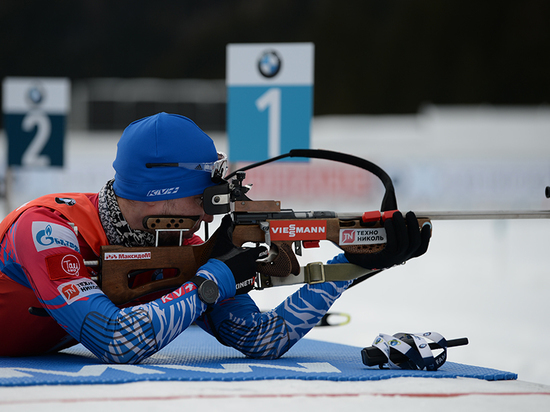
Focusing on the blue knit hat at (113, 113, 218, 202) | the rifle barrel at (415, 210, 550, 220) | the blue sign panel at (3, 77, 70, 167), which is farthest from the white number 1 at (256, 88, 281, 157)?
the blue sign panel at (3, 77, 70, 167)

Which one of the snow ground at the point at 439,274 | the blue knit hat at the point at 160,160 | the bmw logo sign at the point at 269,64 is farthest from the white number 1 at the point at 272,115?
the blue knit hat at the point at 160,160

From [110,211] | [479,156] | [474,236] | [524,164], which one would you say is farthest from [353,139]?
[110,211]

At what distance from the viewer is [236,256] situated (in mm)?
1999

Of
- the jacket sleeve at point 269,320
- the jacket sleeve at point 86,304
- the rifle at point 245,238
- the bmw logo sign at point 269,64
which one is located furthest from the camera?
the bmw logo sign at point 269,64

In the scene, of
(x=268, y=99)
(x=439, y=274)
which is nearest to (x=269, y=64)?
(x=268, y=99)

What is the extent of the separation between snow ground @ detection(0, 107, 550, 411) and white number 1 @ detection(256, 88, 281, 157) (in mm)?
1125

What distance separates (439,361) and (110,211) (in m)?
1.17

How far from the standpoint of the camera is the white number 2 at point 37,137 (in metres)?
A: 5.13

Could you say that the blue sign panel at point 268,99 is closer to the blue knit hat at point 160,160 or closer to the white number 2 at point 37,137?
the blue knit hat at point 160,160

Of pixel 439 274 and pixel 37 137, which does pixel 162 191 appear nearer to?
pixel 37 137

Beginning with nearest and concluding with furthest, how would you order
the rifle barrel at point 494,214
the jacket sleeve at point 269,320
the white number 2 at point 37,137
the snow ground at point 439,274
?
the snow ground at point 439,274 → the jacket sleeve at point 269,320 → the rifle barrel at point 494,214 → the white number 2 at point 37,137

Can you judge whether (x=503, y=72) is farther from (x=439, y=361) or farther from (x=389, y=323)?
(x=439, y=361)

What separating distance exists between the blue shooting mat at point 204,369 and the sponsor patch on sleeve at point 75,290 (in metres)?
0.21

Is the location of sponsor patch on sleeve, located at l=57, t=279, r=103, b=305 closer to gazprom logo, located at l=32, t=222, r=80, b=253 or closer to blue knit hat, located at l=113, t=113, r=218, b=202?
gazprom logo, located at l=32, t=222, r=80, b=253
